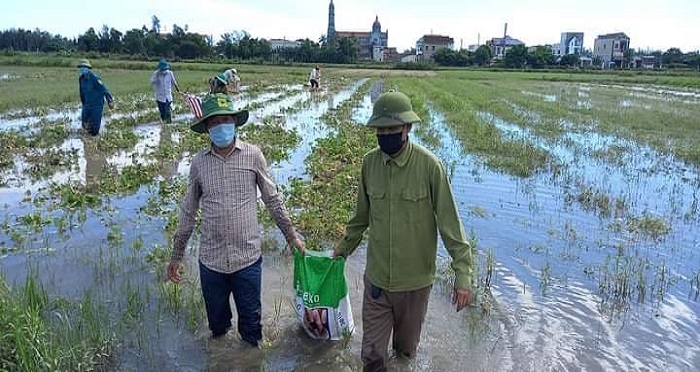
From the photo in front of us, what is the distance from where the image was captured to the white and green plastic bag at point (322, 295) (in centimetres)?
350

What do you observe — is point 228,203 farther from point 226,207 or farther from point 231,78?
point 231,78

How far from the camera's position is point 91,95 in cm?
1124

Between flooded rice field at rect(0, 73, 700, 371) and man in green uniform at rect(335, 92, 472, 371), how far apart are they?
0.65 metres

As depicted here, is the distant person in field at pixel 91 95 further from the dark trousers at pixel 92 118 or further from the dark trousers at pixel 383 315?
the dark trousers at pixel 383 315

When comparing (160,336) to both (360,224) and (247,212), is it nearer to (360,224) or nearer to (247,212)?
(247,212)

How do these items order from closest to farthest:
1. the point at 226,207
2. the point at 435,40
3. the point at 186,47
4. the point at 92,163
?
the point at 226,207
the point at 92,163
the point at 186,47
the point at 435,40

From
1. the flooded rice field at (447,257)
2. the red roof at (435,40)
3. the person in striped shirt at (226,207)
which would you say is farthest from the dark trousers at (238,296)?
the red roof at (435,40)

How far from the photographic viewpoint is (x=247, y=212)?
10.9ft

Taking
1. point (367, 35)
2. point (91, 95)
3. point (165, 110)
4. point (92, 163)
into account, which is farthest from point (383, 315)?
point (367, 35)

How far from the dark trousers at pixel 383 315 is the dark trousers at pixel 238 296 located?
0.72 m

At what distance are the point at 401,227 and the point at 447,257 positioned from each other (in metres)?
2.87

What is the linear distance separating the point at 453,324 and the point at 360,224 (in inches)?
60.0

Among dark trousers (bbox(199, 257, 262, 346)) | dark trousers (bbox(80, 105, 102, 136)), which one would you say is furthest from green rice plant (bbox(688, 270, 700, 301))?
dark trousers (bbox(80, 105, 102, 136))

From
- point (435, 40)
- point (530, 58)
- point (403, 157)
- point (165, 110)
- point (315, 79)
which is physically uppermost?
point (435, 40)
